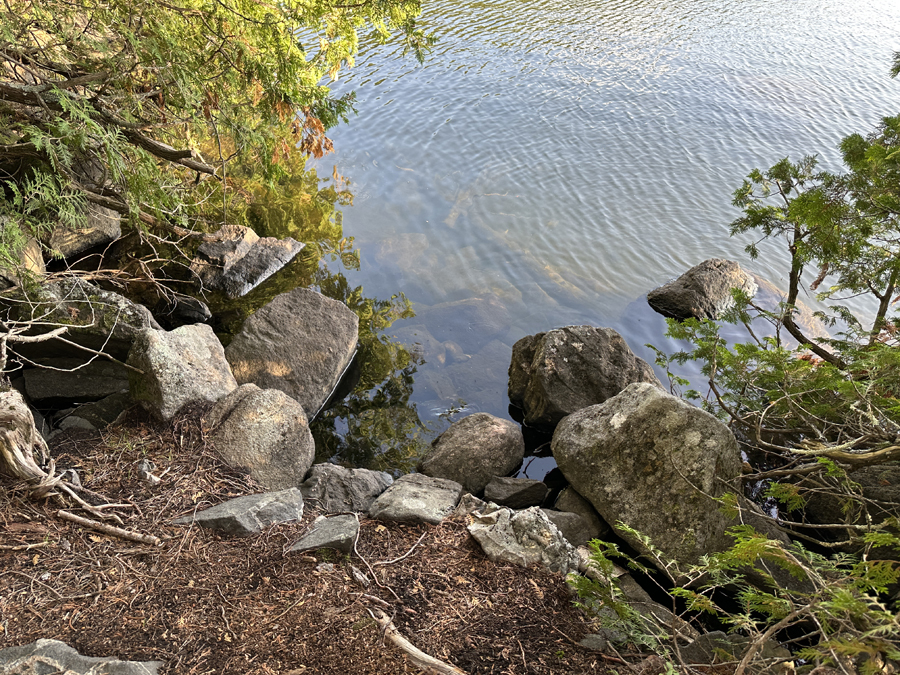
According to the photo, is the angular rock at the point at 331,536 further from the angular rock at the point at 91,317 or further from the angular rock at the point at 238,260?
the angular rock at the point at 238,260

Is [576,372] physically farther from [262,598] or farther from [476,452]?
[262,598]

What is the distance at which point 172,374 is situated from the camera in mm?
5066

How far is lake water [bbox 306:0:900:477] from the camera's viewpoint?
893 cm

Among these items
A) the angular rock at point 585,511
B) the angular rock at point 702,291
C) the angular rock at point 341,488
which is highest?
the angular rock at point 341,488

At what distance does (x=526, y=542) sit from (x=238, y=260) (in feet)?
21.6

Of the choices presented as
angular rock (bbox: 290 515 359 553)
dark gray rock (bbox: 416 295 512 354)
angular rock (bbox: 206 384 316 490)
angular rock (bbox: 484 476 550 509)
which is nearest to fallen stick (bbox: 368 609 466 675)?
angular rock (bbox: 290 515 359 553)

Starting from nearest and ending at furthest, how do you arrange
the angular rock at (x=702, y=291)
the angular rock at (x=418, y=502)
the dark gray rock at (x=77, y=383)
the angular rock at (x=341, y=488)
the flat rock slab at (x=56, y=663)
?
the flat rock slab at (x=56, y=663)
the angular rock at (x=418, y=502)
the angular rock at (x=341, y=488)
the dark gray rock at (x=77, y=383)
the angular rock at (x=702, y=291)

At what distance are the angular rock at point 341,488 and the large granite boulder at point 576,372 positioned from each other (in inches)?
85.2

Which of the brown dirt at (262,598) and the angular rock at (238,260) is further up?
the angular rock at (238,260)

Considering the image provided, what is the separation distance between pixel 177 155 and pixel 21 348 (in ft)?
8.47

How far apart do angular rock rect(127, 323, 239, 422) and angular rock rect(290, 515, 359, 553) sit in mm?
1765

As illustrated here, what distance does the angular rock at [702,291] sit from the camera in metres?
8.54

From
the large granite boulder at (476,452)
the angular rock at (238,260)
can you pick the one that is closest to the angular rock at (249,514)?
the large granite boulder at (476,452)

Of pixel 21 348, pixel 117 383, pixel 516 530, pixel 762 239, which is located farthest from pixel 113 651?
pixel 762 239
